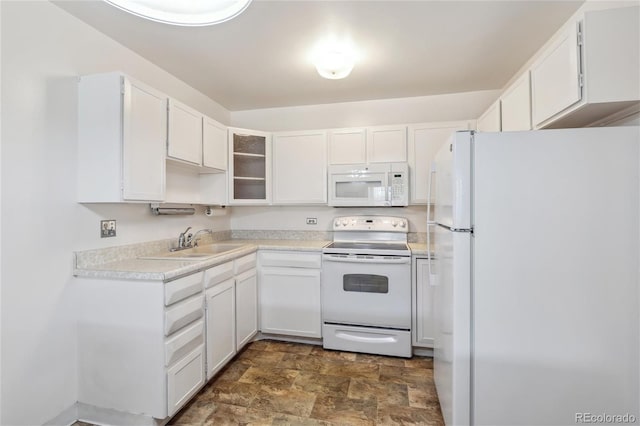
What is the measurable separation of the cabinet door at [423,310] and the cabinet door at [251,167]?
170 centimetres

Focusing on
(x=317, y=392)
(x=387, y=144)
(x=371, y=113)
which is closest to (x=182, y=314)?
(x=317, y=392)

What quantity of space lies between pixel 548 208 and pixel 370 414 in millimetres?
1567

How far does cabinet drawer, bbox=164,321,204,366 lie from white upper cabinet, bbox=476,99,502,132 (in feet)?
8.25

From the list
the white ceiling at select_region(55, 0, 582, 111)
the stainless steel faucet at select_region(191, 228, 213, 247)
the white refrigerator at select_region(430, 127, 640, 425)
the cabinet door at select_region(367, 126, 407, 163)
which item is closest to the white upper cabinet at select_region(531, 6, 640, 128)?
the white refrigerator at select_region(430, 127, 640, 425)

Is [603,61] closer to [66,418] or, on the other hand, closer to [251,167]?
[251,167]

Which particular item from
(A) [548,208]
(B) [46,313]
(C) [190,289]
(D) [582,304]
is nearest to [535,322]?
(D) [582,304]

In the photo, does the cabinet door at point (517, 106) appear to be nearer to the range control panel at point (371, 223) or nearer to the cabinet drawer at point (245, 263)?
the range control panel at point (371, 223)

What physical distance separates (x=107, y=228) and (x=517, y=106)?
280cm

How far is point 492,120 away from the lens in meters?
2.25

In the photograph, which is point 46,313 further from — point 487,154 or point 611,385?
point 611,385

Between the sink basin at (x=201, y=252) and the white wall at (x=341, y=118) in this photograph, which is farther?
the white wall at (x=341, y=118)

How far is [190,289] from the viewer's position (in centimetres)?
186

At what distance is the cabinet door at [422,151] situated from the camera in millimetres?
2812

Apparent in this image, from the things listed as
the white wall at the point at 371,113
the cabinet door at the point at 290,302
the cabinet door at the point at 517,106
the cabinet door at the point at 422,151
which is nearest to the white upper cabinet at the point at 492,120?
the cabinet door at the point at 517,106
